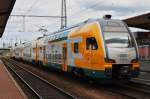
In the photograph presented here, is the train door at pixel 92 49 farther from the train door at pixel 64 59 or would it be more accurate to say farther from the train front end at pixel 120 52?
the train door at pixel 64 59

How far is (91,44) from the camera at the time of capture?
1869 centimetres

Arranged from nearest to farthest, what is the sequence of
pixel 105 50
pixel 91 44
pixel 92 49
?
pixel 105 50, pixel 92 49, pixel 91 44

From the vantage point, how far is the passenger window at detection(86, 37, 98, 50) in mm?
18327

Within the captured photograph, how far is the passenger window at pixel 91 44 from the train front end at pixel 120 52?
56 cm

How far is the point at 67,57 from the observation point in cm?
2314

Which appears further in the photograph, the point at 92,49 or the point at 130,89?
the point at 92,49

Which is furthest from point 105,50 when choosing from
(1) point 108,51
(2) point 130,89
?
(2) point 130,89

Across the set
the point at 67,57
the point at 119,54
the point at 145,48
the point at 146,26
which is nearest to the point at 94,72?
the point at 119,54

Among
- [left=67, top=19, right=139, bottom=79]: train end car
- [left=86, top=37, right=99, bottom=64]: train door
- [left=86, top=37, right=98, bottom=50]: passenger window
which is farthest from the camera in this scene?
[left=86, top=37, right=98, bottom=50]: passenger window

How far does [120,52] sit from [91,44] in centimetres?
155

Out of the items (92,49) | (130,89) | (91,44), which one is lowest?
(130,89)

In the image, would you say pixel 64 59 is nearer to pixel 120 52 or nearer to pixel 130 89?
pixel 130 89

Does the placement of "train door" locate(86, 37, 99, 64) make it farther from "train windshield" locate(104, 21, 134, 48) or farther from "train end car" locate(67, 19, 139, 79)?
"train windshield" locate(104, 21, 134, 48)

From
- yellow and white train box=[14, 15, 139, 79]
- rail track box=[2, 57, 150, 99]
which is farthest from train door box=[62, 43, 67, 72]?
rail track box=[2, 57, 150, 99]
